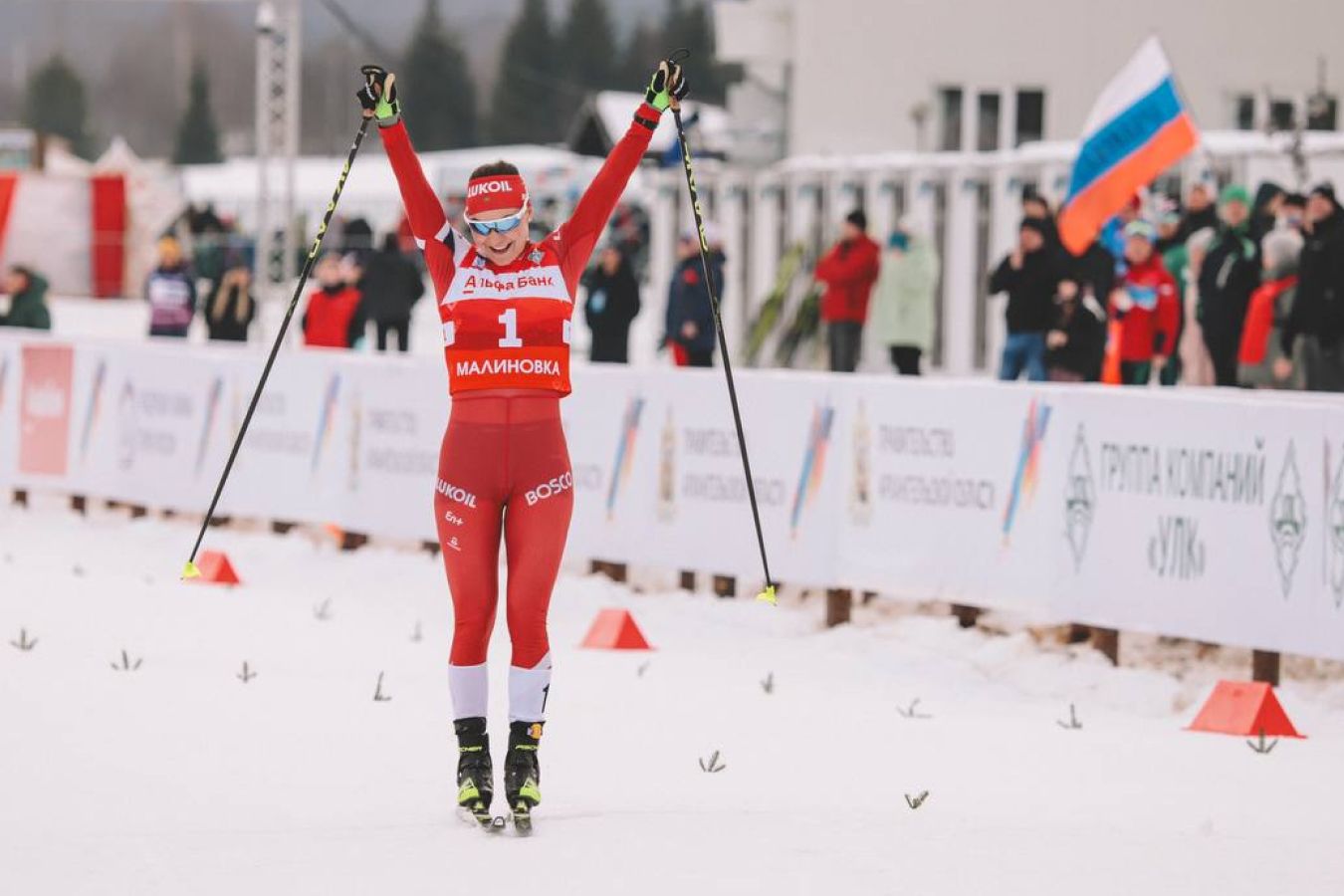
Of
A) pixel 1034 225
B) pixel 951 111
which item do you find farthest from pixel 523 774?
pixel 951 111

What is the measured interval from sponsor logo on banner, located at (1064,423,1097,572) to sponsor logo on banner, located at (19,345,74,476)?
28.8ft

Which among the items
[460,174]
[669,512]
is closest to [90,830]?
[669,512]

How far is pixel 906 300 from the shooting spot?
64.7ft

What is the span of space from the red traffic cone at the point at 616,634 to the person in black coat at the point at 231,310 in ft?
33.6

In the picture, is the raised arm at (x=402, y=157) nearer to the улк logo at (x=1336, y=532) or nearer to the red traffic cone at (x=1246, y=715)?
the red traffic cone at (x=1246, y=715)

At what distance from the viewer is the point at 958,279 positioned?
80.3 feet

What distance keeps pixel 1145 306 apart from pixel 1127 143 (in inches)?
72.6

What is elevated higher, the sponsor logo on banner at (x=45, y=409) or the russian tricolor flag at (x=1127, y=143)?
the russian tricolor flag at (x=1127, y=143)

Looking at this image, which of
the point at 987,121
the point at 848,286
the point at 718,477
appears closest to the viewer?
the point at 718,477

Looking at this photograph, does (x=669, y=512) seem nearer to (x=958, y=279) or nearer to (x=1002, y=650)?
(x=1002, y=650)

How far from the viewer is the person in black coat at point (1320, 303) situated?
1420 centimetres

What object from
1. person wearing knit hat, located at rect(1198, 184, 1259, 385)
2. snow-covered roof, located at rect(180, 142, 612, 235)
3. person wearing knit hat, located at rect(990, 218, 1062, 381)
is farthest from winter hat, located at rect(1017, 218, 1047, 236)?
snow-covered roof, located at rect(180, 142, 612, 235)

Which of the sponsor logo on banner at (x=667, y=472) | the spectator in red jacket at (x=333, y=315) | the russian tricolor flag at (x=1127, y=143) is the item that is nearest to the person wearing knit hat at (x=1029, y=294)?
the russian tricolor flag at (x=1127, y=143)

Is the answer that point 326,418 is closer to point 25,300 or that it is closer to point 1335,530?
point 25,300
